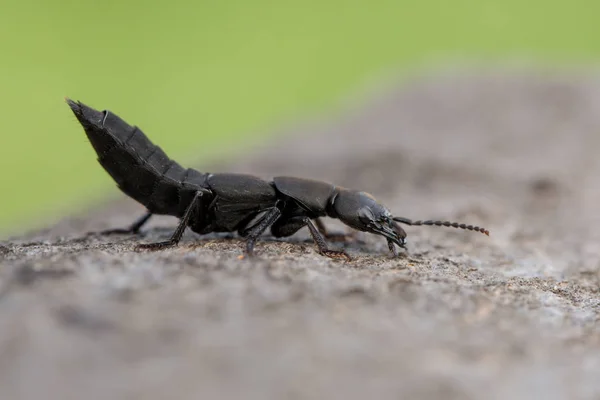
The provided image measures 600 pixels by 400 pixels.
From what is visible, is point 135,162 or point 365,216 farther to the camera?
point 365,216

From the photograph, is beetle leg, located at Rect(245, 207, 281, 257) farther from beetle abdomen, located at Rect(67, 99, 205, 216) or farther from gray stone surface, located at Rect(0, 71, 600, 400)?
beetle abdomen, located at Rect(67, 99, 205, 216)

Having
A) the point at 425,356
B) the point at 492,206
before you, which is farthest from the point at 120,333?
the point at 492,206

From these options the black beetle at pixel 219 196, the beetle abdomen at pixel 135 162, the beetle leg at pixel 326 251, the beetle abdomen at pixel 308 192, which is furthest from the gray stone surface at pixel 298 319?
the beetle abdomen at pixel 135 162

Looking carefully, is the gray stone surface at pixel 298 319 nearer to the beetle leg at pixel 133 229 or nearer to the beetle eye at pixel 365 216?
the beetle leg at pixel 133 229

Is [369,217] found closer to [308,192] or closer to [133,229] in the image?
[308,192]

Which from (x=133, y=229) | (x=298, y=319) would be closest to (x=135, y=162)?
(x=133, y=229)

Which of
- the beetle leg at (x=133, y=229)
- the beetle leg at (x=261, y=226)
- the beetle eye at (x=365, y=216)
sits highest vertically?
the beetle eye at (x=365, y=216)

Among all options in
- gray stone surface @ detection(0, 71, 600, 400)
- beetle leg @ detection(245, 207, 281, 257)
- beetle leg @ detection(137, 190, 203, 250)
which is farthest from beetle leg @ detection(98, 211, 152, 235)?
beetle leg @ detection(245, 207, 281, 257)
